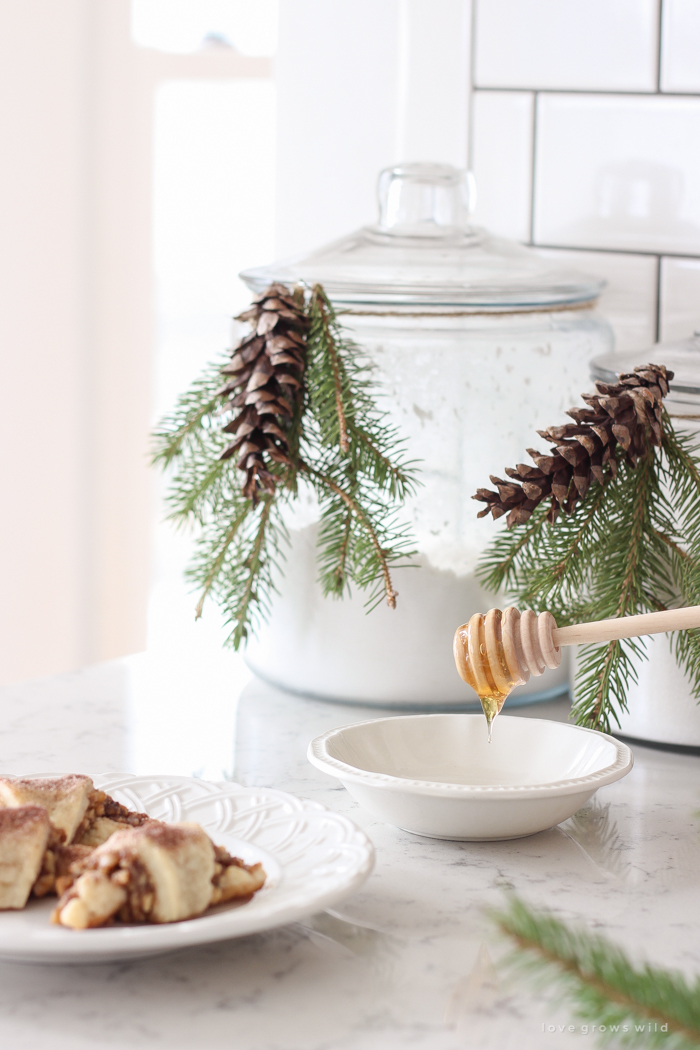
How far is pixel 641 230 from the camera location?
2.62 ft

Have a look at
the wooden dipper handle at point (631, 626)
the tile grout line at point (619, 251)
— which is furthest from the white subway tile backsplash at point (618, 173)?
the wooden dipper handle at point (631, 626)

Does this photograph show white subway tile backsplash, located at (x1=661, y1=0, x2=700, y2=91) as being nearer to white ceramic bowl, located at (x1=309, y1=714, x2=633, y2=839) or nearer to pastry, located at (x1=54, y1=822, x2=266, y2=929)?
white ceramic bowl, located at (x1=309, y1=714, x2=633, y2=839)

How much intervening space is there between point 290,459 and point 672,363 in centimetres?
21

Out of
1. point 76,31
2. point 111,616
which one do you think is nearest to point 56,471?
point 111,616

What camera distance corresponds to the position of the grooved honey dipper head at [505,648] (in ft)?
1.68

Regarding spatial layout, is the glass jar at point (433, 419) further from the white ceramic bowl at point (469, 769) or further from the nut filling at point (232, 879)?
the nut filling at point (232, 879)

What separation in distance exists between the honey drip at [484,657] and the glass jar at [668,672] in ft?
0.44

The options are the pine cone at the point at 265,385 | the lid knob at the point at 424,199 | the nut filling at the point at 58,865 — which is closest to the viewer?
the nut filling at the point at 58,865

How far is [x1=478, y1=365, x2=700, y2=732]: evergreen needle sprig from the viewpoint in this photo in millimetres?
596

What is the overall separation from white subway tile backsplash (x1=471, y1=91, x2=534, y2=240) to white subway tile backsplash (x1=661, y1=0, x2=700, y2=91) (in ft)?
0.34

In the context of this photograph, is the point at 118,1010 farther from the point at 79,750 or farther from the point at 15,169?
the point at 15,169

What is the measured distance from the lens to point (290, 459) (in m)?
0.64

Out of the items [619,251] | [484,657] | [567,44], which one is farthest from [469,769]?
[567,44]

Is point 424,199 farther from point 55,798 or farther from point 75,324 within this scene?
point 75,324
